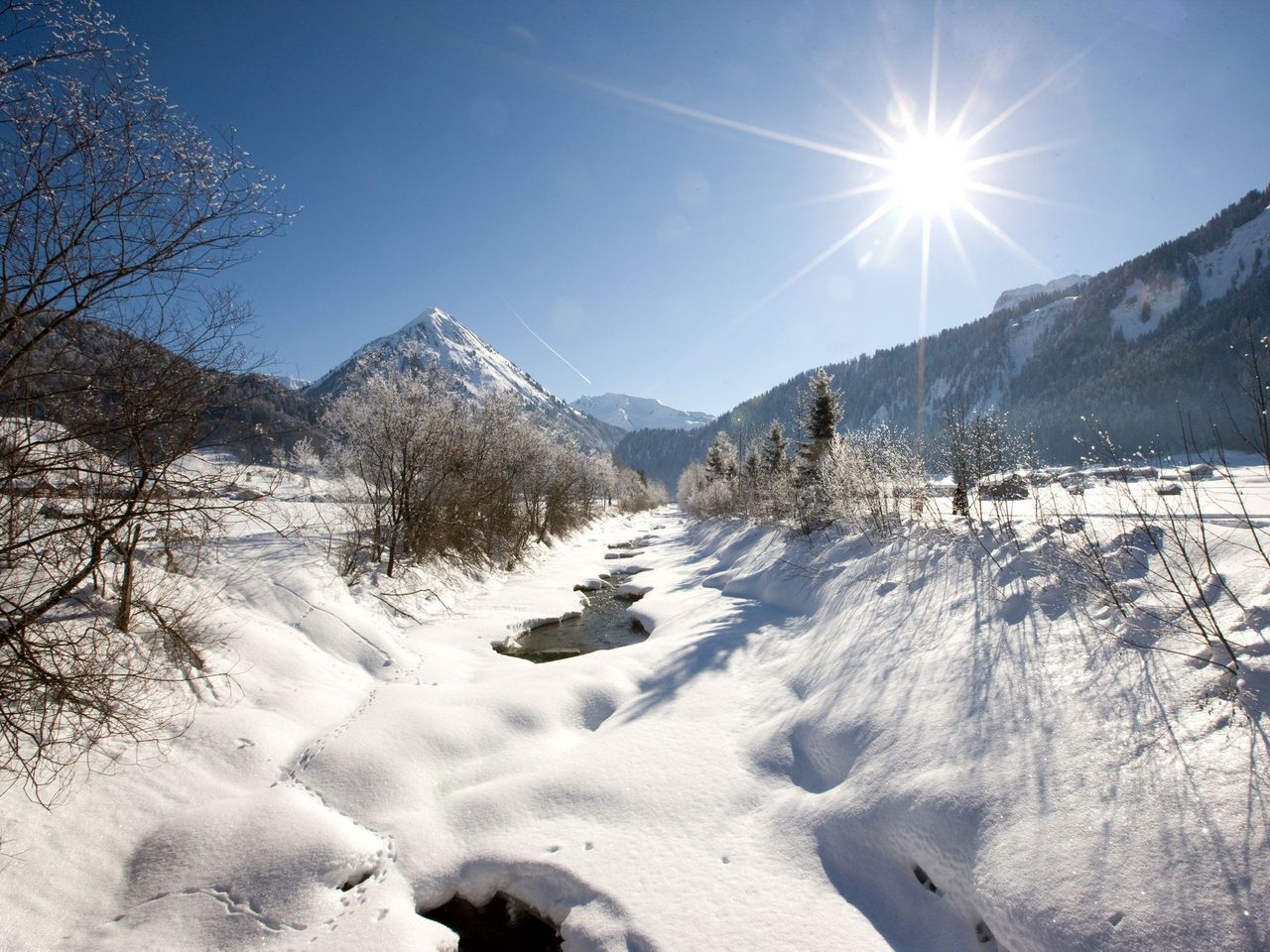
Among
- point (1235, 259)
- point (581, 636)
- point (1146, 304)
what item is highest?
point (1235, 259)

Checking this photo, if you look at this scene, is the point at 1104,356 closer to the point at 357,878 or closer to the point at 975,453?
the point at 975,453

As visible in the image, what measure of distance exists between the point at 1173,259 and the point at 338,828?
572ft

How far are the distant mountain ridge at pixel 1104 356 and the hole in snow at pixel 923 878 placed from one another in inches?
1771

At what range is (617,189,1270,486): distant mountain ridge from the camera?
83688mm

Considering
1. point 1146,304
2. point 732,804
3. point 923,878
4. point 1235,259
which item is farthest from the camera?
point 1146,304

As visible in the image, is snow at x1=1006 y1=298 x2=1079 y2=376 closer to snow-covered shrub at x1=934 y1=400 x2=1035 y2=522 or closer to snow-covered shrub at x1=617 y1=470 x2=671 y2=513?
snow-covered shrub at x1=617 y1=470 x2=671 y2=513

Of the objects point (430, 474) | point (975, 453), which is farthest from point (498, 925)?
point (430, 474)

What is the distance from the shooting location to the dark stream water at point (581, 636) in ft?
38.1

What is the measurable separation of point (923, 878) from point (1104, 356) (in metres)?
155

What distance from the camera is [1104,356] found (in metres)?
114

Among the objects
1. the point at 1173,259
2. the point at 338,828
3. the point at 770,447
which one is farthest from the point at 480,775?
the point at 1173,259

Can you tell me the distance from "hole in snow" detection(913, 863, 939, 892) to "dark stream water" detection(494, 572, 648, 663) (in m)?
7.91

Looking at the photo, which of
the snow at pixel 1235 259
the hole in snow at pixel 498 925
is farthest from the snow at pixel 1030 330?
the hole in snow at pixel 498 925

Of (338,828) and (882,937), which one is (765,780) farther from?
(338,828)
